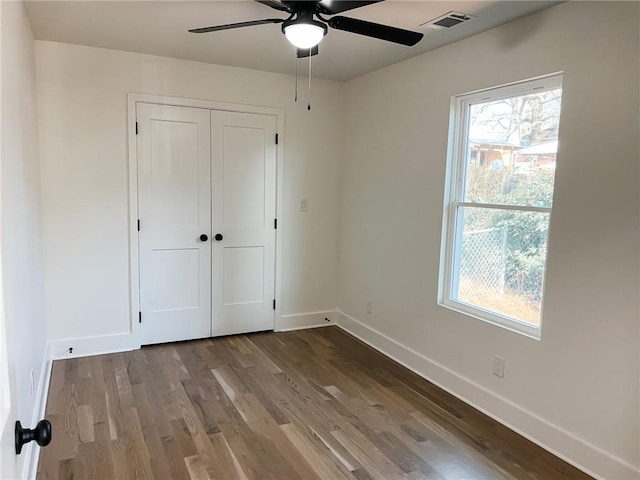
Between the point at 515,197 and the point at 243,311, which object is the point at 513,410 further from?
the point at 243,311

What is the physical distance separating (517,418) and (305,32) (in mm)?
2466

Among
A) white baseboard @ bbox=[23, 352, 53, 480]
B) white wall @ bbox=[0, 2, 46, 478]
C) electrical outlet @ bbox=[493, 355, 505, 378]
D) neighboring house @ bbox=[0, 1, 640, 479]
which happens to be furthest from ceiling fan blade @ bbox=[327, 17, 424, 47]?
white baseboard @ bbox=[23, 352, 53, 480]

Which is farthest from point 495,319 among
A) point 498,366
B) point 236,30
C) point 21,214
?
point 21,214

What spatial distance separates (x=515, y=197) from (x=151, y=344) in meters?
3.12

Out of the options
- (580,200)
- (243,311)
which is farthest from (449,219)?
(243,311)

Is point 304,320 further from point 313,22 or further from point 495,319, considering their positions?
point 313,22

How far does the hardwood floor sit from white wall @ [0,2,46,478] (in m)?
0.36

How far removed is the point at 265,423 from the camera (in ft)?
9.16

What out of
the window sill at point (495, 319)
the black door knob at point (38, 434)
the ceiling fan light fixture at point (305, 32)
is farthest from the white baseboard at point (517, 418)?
the black door knob at point (38, 434)

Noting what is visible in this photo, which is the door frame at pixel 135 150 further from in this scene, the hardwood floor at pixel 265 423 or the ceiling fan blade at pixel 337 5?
the ceiling fan blade at pixel 337 5

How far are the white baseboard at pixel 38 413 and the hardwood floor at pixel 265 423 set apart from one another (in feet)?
0.17

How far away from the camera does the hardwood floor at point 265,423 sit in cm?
237

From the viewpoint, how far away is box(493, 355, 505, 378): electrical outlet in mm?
2883

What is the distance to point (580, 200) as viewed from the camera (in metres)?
2.40
